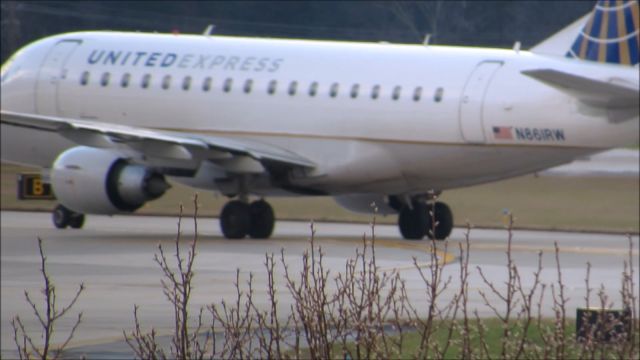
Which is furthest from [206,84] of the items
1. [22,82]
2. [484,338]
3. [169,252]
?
[484,338]

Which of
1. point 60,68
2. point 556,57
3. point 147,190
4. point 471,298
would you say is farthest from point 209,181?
point 471,298

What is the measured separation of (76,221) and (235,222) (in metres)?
3.67

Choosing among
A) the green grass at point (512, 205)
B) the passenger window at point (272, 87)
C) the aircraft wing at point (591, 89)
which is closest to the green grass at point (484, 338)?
the aircraft wing at point (591, 89)

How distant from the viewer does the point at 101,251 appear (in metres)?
24.3

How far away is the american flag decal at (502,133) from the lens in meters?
26.5

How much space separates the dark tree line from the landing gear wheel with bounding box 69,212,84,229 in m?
40.4

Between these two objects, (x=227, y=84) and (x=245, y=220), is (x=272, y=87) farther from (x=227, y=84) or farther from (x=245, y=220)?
(x=245, y=220)

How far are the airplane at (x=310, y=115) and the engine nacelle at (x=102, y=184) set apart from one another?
3 centimetres

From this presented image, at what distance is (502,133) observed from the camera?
26.5 meters

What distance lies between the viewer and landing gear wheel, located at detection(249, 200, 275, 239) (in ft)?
90.1

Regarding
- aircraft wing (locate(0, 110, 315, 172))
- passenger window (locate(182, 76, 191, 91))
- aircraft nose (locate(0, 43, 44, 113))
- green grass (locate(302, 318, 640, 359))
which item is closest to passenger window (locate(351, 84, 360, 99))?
aircraft wing (locate(0, 110, 315, 172))

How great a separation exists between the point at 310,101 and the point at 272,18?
4518 centimetres

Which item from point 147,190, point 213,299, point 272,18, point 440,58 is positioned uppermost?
point 272,18

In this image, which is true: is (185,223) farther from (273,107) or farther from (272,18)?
(272,18)
